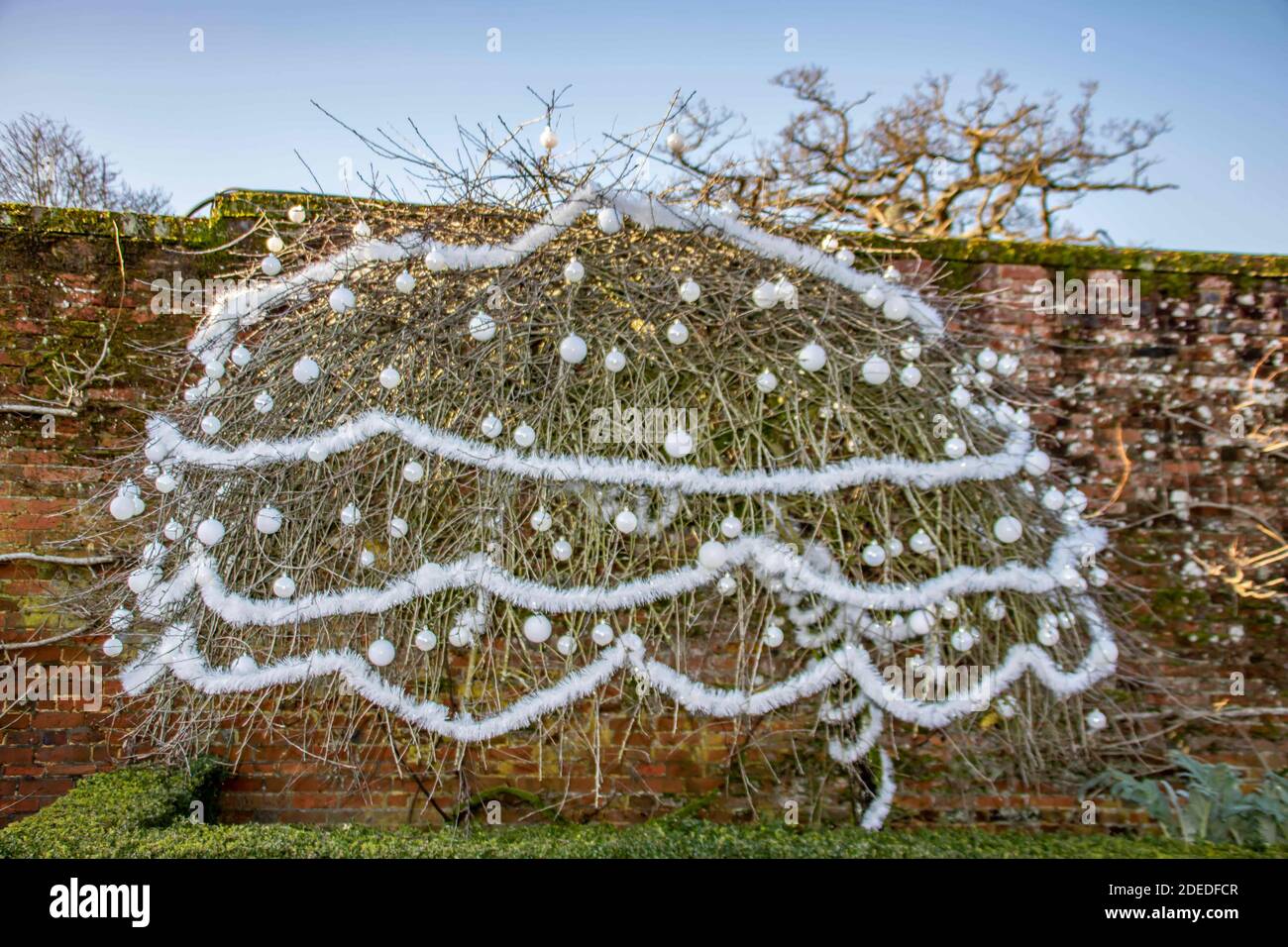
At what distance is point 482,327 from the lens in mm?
3057

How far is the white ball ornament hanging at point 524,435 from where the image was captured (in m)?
2.95

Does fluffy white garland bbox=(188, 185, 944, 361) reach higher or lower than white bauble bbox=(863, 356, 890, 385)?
higher

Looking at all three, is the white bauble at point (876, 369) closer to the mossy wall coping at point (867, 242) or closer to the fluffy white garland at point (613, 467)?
the fluffy white garland at point (613, 467)

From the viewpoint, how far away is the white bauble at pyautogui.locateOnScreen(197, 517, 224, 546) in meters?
3.04

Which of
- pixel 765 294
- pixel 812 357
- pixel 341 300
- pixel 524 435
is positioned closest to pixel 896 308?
pixel 812 357

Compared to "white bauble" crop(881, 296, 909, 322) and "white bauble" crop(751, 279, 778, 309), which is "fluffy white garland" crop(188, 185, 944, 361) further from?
"white bauble" crop(751, 279, 778, 309)

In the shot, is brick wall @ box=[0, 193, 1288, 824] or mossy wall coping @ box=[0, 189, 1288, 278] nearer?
brick wall @ box=[0, 193, 1288, 824]

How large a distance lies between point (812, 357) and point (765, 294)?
0.33 meters

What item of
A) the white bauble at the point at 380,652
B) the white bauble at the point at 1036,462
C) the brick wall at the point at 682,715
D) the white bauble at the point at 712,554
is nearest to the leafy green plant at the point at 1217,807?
the brick wall at the point at 682,715

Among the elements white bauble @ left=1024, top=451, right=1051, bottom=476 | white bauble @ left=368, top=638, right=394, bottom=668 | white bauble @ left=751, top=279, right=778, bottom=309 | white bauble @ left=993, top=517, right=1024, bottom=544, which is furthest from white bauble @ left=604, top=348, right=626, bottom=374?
white bauble @ left=1024, top=451, right=1051, bottom=476

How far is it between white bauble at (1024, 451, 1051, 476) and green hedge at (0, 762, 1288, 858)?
1.50m

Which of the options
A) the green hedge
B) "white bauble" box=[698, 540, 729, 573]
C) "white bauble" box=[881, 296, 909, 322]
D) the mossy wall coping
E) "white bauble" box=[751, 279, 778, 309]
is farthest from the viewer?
the mossy wall coping

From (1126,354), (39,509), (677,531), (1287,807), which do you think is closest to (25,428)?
(39,509)

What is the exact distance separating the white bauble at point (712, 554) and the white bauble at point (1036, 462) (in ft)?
4.70
